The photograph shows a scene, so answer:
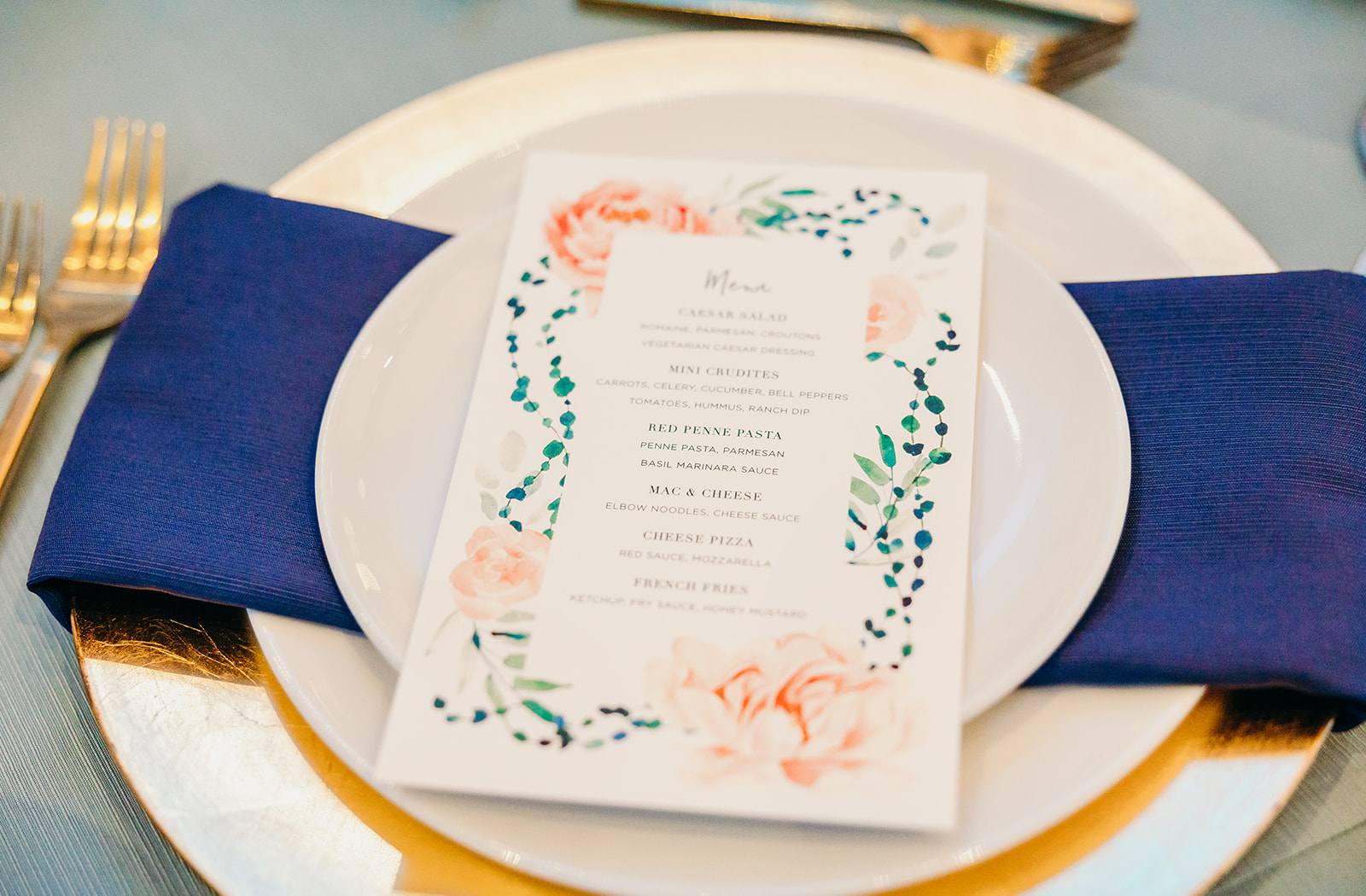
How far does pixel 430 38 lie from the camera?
77cm

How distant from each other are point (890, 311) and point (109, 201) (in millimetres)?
580

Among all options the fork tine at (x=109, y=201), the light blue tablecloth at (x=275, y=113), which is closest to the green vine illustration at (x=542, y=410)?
the light blue tablecloth at (x=275, y=113)

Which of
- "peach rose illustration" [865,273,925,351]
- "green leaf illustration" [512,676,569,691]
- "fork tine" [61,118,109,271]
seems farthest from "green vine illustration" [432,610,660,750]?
"fork tine" [61,118,109,271]

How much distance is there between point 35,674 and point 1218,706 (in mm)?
618

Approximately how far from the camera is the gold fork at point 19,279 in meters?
0.62

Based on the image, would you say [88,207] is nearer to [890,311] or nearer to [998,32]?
[890,311]

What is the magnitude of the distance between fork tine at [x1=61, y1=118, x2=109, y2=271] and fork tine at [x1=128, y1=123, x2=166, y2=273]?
33mm

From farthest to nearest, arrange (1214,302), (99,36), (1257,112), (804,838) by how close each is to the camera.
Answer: (99,36)
(1257,112)
(1214,302)
(804,838)

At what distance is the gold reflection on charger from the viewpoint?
1.27 feet

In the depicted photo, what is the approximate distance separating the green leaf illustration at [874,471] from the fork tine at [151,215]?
51 centimetres

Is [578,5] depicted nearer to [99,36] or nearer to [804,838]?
[99,36]

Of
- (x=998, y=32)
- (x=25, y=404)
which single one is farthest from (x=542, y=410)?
(x=998, y=32)

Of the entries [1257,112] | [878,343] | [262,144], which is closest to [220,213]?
[262,144]

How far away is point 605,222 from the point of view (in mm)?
562
